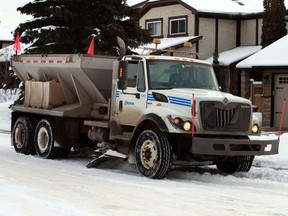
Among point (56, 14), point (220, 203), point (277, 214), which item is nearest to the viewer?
point (277, 214)

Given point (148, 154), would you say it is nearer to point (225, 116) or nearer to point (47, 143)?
point (225, 116)

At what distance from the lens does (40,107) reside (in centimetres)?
1392

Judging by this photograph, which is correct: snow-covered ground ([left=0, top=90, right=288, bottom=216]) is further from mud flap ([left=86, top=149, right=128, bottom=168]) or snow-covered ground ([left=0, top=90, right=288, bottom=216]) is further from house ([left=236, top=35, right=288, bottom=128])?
house ([left=236, top=35, right=288, bottom=128])

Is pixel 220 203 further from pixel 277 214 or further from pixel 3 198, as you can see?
pixel 3 198

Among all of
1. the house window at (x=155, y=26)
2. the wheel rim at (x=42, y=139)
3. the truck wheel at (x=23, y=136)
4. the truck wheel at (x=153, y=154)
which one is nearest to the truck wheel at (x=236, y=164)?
the truck wheel at (x=153, y=154)

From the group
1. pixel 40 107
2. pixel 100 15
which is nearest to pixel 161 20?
pixel 100 15

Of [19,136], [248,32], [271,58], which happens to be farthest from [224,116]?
[248,32]

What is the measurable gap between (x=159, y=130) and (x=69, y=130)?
11.0 feet

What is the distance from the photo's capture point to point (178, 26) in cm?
3288

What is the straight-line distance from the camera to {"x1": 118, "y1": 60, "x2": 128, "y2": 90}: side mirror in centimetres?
1106

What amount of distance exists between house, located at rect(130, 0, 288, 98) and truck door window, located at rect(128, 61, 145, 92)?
65.3ft

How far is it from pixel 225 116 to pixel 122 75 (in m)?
2.11

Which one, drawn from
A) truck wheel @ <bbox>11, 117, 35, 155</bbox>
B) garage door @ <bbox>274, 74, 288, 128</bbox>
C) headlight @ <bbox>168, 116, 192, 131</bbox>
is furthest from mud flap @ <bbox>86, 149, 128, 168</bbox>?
garage door @ <bbox>274, 74, 288, 128</bbox>

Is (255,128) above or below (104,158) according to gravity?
above
